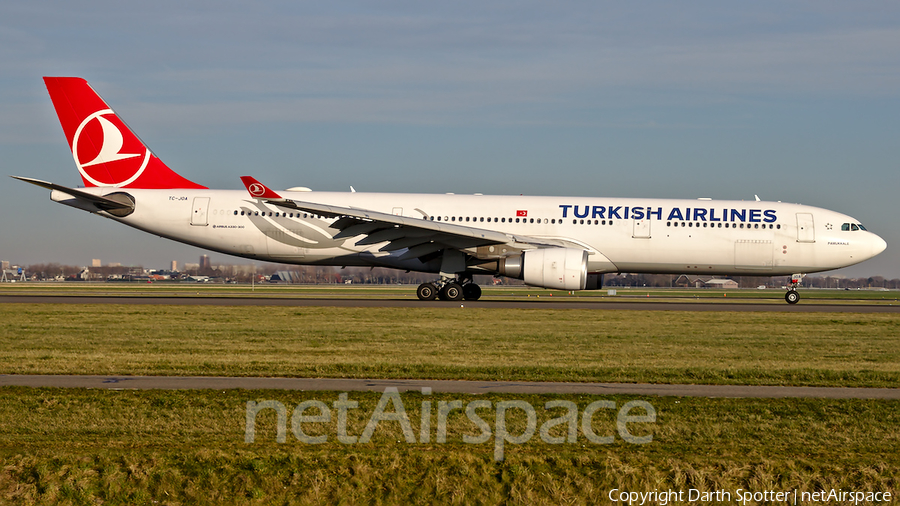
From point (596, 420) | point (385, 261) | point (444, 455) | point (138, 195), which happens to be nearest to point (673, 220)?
point (385, 261)

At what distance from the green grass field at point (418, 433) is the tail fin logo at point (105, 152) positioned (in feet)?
55.5

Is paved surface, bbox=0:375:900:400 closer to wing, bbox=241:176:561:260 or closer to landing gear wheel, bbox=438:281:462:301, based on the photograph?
wing, bbox=241:176:561:260

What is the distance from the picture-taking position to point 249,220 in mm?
32156

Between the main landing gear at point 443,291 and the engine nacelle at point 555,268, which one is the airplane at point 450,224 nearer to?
the main landing gear at point 443,291

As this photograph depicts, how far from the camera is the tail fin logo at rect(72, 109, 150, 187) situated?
32719mm

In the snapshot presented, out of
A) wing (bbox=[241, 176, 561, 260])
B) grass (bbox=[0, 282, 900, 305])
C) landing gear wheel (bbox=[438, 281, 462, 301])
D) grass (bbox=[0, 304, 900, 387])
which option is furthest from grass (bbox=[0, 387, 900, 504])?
grass (bbox=[0, 282, 900, 305])

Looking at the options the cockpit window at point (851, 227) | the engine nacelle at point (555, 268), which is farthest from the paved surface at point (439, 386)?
the cockpit window at point (851, 227)

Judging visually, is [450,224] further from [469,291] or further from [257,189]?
[257,189]

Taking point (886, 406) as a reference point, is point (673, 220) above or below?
above

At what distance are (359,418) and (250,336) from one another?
9880 mm

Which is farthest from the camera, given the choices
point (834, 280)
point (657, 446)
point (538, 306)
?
point (834, 280)

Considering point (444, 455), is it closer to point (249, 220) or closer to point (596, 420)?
point (596, 420)

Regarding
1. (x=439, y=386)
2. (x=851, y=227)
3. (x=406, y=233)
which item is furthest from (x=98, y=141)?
(x=851, y=227)

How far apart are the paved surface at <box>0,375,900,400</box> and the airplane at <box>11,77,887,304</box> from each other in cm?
1772
